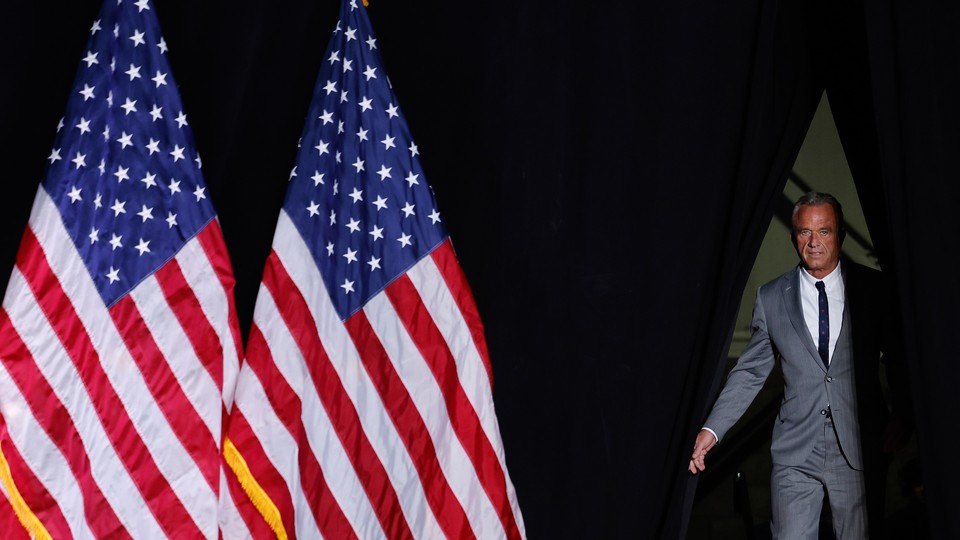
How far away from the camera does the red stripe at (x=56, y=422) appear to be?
12.7 feet

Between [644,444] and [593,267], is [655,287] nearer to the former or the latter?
[593,267]

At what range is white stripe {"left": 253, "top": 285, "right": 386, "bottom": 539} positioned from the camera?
407cm

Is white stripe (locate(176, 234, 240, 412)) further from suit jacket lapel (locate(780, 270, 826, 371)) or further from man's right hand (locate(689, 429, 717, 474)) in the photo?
suit jacket lapel (locate(780, 270, 826, 371))

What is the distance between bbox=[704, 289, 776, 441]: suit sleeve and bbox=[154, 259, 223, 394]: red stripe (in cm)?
180

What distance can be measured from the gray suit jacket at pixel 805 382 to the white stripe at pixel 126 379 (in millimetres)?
1855

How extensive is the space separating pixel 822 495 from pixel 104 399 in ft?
8.41

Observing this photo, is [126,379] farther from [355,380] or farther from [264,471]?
[355,380]

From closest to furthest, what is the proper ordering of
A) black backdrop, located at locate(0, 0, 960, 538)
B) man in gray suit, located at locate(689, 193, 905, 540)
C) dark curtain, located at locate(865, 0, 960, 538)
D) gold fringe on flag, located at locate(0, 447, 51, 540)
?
1. gold fringe on flag, located at locate(0, 447, 51, 540)
2. dark curtain, located at locate(865, 0, 960, 538)
3. man in gray suit, located at locate(689, 193, 905, 540)
4. black backdrop, located at locate(0, 0, 960, 538)

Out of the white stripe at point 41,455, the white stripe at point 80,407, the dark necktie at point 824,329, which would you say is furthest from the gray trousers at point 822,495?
the white stripe at point 41,455

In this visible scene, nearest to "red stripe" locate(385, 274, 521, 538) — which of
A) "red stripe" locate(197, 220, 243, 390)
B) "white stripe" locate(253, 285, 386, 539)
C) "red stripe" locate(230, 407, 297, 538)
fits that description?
"white stripe" locate(253, 285, 386, 539)

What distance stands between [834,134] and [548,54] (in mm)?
6018

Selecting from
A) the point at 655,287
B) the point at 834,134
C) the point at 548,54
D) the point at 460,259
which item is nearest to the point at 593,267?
the point at 655,287

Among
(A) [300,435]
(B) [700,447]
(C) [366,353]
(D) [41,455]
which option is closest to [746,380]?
(B) [700,447]

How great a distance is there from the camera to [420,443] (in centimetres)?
418
